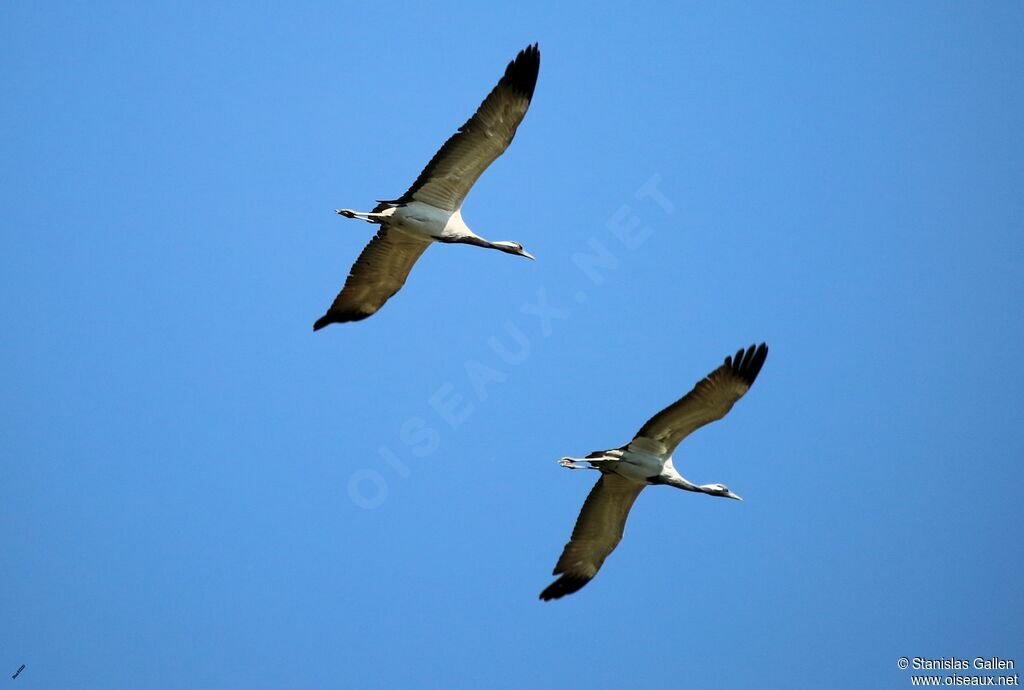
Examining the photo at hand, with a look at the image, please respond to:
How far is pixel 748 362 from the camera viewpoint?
64.5ft

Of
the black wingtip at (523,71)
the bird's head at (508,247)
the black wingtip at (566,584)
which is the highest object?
the black wingtip at (523,71)

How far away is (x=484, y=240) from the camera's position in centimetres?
2153

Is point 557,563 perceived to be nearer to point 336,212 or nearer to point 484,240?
point 484,240

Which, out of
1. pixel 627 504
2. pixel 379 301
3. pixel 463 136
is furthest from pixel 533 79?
pixel 627 504

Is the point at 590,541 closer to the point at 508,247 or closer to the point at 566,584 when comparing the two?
the point at 566,584

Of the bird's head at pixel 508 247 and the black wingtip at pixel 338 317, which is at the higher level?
the bird's head at pixel 508 247

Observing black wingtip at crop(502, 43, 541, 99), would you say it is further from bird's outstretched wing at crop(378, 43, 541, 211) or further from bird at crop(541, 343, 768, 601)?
bird at crop(541, 343, 768, 601)

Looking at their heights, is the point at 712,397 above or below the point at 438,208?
below

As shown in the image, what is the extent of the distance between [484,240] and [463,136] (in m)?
2.23

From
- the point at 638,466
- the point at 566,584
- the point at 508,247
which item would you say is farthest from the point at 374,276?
the point at 566,584

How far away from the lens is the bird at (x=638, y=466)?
64.6ft

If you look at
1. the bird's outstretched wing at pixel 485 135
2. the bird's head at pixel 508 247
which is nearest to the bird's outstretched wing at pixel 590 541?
the bird's head at pixel 508 247

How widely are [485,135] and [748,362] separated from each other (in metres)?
5.36

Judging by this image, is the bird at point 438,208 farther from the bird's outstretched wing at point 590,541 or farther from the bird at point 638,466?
the bird's outstretched wing at point 590,541
